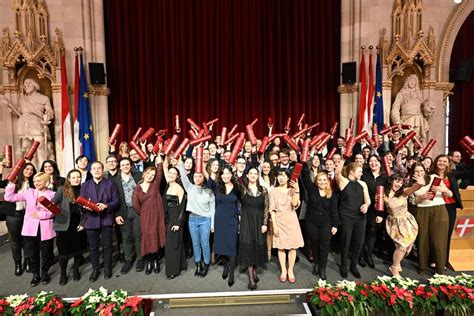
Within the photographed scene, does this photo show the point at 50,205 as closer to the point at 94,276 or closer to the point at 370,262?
the point at 94,276

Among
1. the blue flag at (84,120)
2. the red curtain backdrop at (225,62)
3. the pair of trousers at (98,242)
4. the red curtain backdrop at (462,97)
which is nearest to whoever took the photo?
the pair of trousers at (98,242)

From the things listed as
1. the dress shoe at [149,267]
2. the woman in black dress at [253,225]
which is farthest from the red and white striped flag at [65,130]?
the woman in black dress at [253,225]

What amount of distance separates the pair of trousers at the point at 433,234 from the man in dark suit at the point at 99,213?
13.2 ft

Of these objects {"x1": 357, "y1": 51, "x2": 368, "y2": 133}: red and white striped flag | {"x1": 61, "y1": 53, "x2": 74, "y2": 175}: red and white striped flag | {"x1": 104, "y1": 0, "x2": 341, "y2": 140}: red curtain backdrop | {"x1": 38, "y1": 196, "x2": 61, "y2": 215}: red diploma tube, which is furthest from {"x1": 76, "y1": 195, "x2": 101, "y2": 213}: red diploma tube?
{"x1": 357, "y1": 51, "x2": 368, "y2": 133}: red and white striped flag

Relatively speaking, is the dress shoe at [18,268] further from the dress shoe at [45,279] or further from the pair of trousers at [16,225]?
the dress shoe at [45,279]

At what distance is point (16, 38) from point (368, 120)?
802 cm

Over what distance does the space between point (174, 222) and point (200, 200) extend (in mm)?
442

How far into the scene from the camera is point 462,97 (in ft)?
24.7

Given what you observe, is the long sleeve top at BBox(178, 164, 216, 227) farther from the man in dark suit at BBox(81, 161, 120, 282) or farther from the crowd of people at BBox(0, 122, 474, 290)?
the man in dark suit at BBox(81, 161, 120, 282)

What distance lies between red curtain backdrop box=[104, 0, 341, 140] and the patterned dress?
4274mm

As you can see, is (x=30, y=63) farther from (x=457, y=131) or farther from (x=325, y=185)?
(x=457, y=131)

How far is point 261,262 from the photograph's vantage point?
3301 mm

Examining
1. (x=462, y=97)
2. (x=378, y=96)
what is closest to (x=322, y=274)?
(x=378, y=96)

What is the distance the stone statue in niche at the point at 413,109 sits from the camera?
20.4ft
